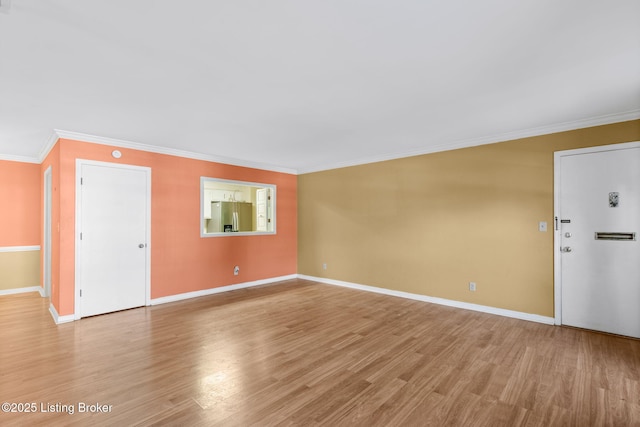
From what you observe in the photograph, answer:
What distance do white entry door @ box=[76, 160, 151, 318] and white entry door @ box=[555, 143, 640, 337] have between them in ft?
18.7

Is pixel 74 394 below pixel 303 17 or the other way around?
below

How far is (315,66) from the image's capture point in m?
2.26

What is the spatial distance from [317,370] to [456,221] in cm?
308

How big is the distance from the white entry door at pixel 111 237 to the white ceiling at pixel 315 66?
66 cm

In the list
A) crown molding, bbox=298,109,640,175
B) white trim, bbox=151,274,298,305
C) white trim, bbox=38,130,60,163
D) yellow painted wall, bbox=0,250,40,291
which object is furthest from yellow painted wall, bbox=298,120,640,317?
yellow painted wall, bbox=0,250,40,291

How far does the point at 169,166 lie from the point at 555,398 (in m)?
5.35

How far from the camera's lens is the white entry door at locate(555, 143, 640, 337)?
3.24m

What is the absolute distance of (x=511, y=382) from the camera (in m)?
2.38

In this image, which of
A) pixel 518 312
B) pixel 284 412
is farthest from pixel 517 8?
pixel 518 312

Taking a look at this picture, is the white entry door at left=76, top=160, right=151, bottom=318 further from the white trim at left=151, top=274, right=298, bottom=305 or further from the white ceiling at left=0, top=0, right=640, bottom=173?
the white ceiling at left=0, top=0, right=640, bottom=173

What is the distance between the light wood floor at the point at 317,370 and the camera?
78.7 inches

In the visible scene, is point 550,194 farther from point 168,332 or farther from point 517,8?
point 168,332

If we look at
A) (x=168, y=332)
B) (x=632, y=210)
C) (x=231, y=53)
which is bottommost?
(x=168, y=332)

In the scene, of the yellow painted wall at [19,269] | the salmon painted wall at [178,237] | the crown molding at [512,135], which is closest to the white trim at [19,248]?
the yellow painted wall at [19,269]
